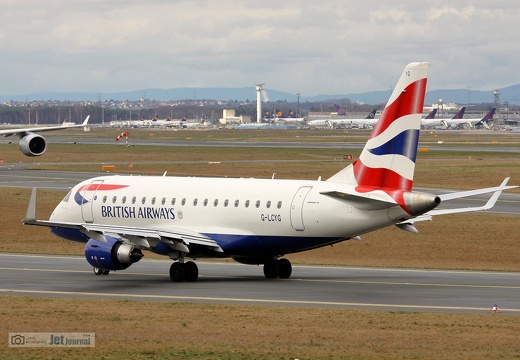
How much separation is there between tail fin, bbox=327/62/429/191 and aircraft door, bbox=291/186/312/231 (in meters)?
2.37

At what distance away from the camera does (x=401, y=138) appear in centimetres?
3800

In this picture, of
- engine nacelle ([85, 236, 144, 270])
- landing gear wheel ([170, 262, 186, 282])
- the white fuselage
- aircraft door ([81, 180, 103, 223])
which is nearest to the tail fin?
the white fuselage

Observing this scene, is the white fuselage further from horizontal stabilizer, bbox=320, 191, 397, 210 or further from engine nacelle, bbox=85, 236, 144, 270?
engine nacelle, bbox=85, 236, 144, 270

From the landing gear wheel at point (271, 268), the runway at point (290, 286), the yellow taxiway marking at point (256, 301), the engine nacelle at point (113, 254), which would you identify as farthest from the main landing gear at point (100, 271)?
the landing gear wheel at point (271, 268)

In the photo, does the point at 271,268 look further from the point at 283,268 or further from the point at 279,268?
the point at 283,268

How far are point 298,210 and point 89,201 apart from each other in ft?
33.5

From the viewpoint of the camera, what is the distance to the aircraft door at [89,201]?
45.4m

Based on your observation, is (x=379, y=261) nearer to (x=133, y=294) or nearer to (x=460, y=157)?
(x=133, y=294)

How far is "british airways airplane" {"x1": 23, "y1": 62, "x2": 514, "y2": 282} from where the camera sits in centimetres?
3791

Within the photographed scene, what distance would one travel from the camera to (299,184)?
4069cm

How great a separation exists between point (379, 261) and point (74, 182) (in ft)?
145

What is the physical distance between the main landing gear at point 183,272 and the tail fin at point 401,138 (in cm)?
726

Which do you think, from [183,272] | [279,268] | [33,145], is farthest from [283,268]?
[33,145]

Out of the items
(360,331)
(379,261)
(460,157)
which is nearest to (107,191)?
(379,261)
